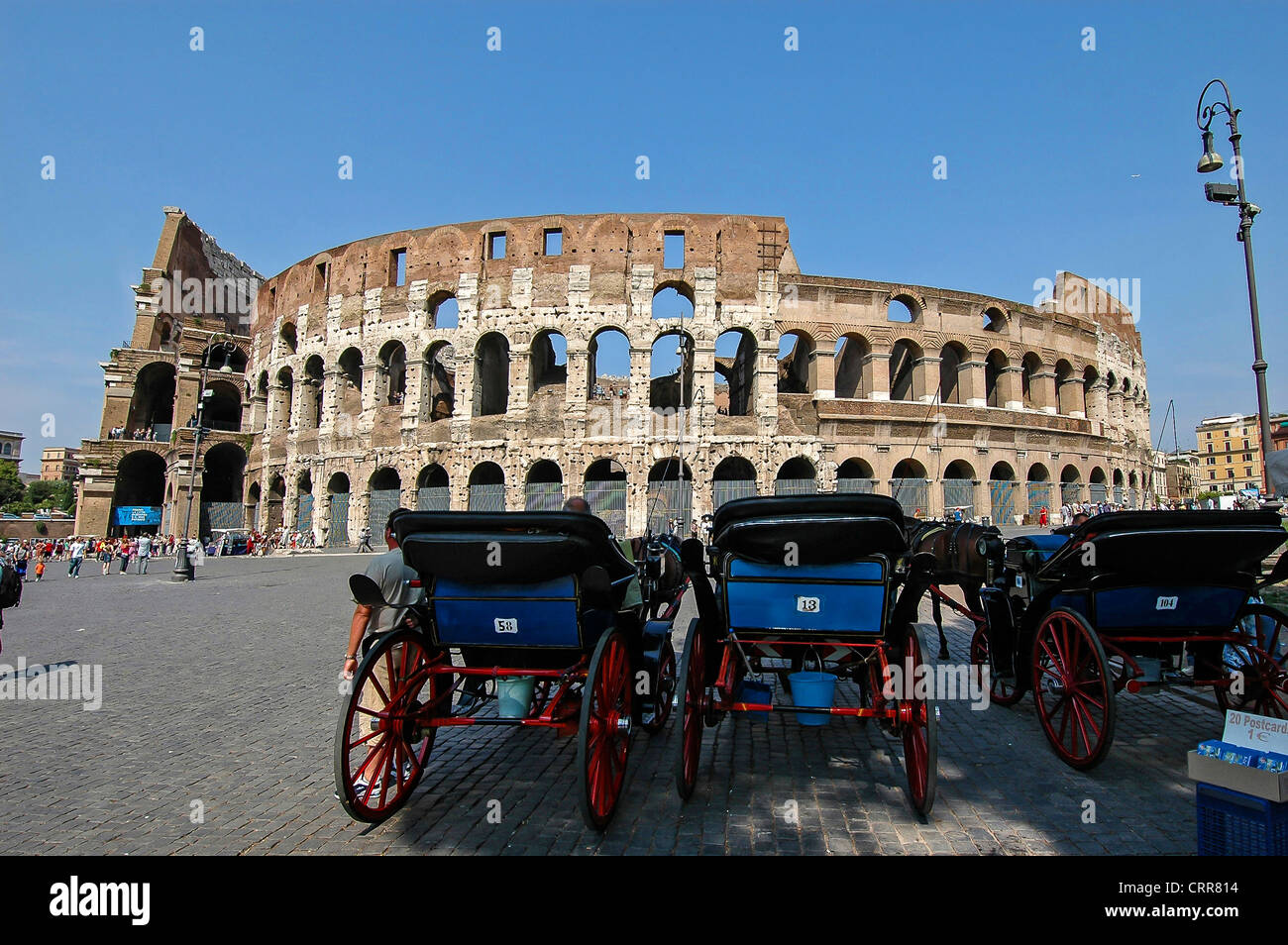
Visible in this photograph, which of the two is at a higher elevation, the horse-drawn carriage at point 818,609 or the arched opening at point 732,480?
the arched opening at point 732,480

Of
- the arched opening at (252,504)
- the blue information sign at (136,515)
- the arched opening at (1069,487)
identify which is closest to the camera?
the arched opening at (1069,487)

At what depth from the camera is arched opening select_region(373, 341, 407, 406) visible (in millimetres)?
28391

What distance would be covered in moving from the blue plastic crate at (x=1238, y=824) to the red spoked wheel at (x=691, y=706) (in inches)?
79.9

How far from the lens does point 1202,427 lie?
94.1 meters

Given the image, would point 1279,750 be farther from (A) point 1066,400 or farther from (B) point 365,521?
(A) point 1066,400

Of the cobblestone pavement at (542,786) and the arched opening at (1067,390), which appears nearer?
the cobblestone pavement at (542,786)

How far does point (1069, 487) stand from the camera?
29125 mm

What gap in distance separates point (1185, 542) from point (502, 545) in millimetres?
3849

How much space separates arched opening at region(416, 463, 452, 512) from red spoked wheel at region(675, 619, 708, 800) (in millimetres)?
22881

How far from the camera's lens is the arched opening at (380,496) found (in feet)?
88.3

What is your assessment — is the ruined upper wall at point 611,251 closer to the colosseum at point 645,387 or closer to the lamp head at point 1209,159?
the colosseum at point 645,387

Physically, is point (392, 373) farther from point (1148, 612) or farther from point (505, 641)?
point (1148, 612)

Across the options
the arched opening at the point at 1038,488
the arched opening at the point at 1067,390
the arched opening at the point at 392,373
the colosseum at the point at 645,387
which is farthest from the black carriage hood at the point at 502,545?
the arched opening at the point at 1067,390

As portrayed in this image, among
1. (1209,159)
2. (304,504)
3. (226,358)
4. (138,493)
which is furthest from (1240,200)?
(138,493)
